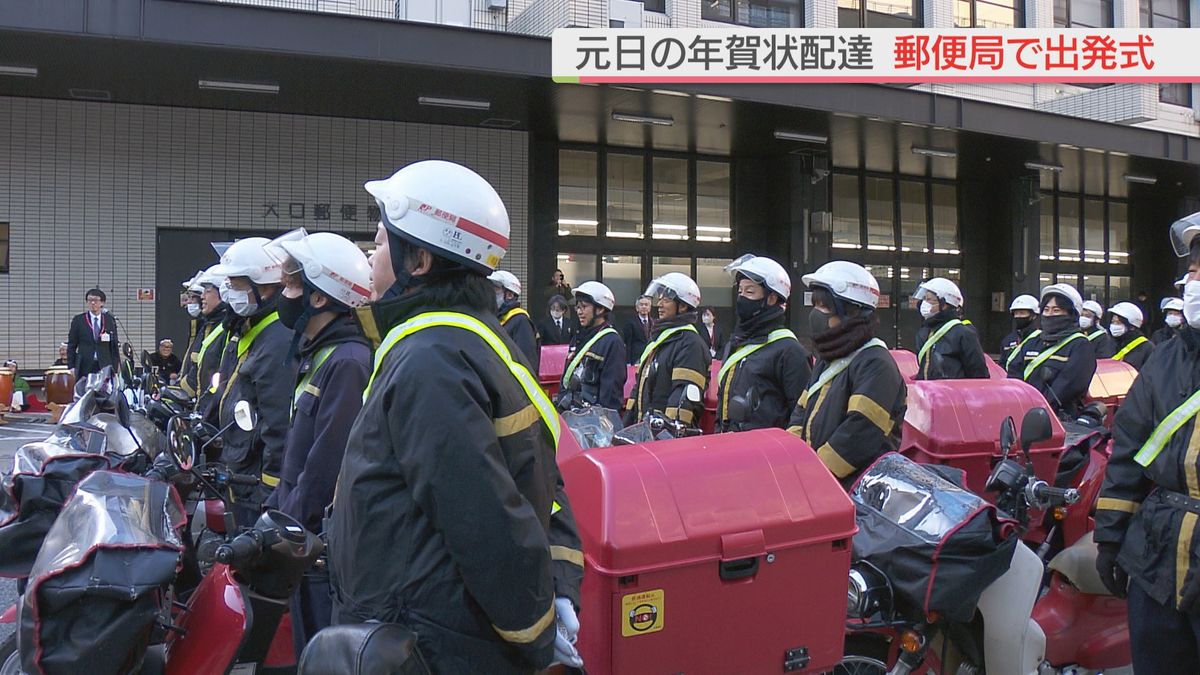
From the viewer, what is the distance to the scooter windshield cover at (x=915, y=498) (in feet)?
11.6

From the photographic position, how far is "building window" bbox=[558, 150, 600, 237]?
19719 mm

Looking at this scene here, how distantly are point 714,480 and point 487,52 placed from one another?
12.0 m

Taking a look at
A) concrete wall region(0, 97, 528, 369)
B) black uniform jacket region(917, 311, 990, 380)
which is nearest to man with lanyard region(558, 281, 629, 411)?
black uniform jacket region(917, 311, 990, 380)

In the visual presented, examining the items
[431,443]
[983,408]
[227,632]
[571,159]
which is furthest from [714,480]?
[571,159]

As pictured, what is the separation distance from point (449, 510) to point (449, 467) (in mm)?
95

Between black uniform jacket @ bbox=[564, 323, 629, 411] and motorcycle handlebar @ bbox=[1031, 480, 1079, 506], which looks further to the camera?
black uniform jacket @ bbox=[564, 323, 629, 411]

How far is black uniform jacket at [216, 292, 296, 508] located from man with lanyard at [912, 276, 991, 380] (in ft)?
19.7

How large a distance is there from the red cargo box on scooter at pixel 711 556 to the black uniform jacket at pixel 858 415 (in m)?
1.14

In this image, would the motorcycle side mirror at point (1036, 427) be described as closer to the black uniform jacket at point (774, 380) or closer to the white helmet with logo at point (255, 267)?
the black uniform jacket at point (774, 380)

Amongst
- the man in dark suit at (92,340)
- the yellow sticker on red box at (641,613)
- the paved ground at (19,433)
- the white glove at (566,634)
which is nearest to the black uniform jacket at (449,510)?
the white glove at (566,634)


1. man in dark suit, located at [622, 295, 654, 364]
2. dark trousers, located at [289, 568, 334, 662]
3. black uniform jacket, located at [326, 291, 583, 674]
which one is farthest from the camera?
man in dark suit, located at [622, 295, 654, 364]

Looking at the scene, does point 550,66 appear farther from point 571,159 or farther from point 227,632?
point 227,632

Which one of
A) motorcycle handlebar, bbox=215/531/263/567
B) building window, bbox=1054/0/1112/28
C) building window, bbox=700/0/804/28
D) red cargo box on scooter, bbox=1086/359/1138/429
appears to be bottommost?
motorcycle handlebar, bbox=215/531/263/567
